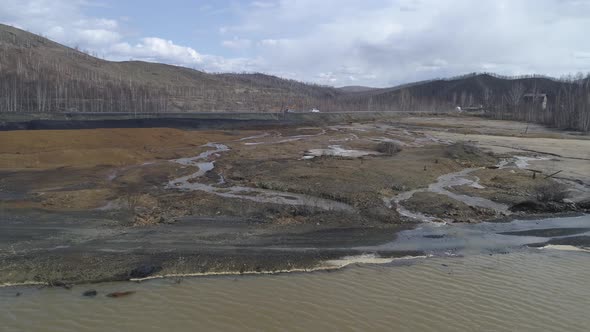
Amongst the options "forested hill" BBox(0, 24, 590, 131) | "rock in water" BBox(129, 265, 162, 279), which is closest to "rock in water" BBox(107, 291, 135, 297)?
"rock in water" BBox(129, 265, 162, 279)

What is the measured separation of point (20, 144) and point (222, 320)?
33925 millimetres

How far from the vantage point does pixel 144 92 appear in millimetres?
112250

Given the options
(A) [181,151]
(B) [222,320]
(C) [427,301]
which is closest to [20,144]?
(A) [181,151]

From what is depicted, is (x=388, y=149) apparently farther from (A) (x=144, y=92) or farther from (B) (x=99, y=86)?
(B) (x=99, y=86)

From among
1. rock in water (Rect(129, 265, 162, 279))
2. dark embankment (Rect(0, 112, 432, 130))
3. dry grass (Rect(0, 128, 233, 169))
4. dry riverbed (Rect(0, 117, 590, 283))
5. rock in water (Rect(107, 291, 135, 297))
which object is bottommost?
rock in water (Rect(107, 291, 135, 297))

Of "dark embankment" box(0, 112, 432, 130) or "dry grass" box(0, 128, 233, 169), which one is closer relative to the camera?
"dry grass" box(0, 128, 233, 169)

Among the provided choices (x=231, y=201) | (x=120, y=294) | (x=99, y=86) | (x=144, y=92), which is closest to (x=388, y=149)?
(x=231, y=201)

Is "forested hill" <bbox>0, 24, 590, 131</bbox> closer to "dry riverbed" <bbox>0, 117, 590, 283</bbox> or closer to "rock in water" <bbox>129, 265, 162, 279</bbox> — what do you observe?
"dry riverbed" <bbox>0, 117, 590, 283</bbox>

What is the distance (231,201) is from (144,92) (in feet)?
338

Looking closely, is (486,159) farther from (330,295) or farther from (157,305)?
(157,305)

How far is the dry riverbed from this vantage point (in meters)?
11.9

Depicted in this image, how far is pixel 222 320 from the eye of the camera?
8.51m

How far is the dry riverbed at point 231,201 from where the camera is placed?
39.0ft

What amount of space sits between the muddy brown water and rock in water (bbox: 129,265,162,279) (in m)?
0.42
